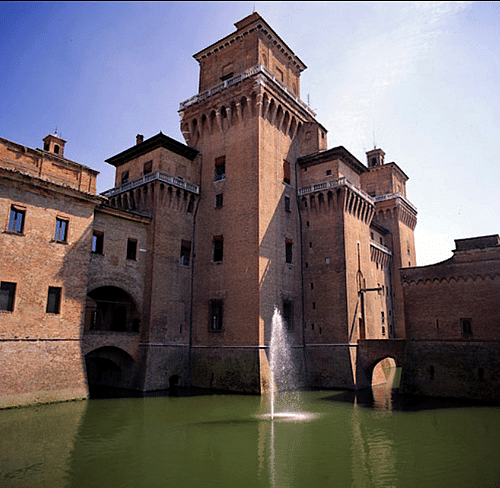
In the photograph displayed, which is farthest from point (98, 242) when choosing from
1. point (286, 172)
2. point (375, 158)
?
point (375, 158)

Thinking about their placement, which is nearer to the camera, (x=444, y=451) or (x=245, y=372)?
(x=444, y=451)

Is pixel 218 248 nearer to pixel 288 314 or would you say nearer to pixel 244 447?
pixel 288 314

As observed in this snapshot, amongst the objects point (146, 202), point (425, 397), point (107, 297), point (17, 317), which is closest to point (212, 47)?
point (146, 202)

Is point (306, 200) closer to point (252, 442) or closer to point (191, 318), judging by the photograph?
point (191, 318)

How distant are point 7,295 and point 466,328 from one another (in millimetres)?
25585

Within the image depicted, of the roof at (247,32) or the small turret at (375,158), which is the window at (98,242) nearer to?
the roof at (247,32)

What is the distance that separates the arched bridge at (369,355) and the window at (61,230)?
21350 millimetres

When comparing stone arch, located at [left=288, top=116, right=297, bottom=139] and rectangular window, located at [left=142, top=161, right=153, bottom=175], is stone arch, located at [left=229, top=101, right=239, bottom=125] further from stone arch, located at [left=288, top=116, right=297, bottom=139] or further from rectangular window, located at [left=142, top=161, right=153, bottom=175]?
rectangular window, located at [left=142, top=161, right=153, bottom=175]

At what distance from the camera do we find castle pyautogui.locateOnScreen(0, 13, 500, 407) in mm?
22047

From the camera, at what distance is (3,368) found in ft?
64.3

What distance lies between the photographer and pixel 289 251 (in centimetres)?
3188

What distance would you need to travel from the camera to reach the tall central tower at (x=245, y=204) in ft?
90.8

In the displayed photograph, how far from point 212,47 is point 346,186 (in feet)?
54.7

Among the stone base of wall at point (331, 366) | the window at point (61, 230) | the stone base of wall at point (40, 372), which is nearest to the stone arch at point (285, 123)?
the stone base of wall at point (331, 366)
